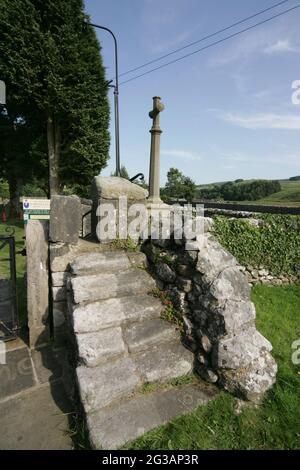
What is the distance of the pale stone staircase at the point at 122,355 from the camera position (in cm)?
216

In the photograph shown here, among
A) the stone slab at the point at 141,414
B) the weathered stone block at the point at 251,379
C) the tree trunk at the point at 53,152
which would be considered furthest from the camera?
the tree trunk at the point at 53,152

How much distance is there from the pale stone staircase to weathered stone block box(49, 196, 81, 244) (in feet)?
1.17

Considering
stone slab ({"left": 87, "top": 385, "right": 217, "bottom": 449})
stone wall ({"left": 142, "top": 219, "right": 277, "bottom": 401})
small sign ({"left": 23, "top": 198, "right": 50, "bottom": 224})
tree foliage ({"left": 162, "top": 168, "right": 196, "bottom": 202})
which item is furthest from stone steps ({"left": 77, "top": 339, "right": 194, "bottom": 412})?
tree foliage ({"left": 162, "top": 168, "right": 196, "bottom": 202})

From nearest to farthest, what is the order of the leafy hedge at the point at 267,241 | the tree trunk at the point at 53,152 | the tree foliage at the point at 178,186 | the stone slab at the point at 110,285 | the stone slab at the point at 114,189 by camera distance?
the stone slab at the point at 110,285 < the stone slab at the point at 114,189 < the leafy hedge at the point at 267,241 < the tree trunk at the point at 53,152 < the tree foliage at the point at 178,186

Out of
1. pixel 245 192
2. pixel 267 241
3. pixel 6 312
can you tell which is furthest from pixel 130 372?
pixel 245 192

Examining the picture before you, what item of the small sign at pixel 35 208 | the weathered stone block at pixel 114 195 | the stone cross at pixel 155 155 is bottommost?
the small sign at pixel 35 208

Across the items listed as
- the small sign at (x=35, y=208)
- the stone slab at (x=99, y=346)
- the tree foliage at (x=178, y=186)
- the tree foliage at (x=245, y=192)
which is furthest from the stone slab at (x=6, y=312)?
the tree foliage at (x=245, y=192)

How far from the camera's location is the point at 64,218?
3.36 meters

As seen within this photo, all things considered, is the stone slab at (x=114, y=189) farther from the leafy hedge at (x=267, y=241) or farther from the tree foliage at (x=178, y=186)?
the tree foliage at (x=178, y=186)

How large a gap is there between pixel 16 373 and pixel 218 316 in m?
2.33

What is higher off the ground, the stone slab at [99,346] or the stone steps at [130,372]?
the stone slab at [99,346]

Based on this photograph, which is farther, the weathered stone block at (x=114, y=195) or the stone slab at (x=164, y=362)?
the weathered stone block at (x=114, y=195)
